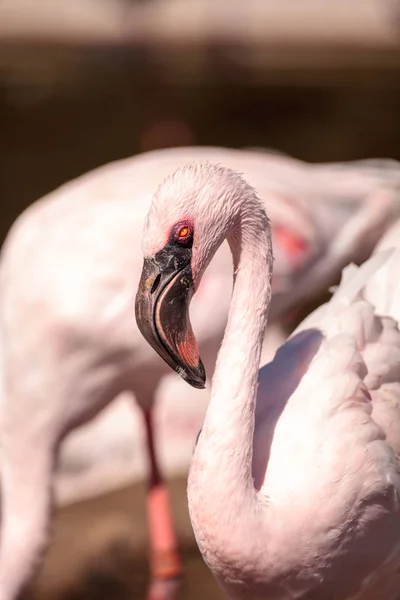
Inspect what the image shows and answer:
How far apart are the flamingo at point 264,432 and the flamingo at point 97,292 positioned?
1.13 m

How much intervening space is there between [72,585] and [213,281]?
130cm

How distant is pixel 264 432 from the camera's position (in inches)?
101

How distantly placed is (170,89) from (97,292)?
1037cm

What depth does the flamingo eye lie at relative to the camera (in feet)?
7.41

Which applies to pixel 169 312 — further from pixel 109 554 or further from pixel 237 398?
pixel 109 554

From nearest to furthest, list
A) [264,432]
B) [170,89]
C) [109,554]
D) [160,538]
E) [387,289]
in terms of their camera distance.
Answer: [264,432] → [387,289] → [160,538] → [109,554] → [170,89]

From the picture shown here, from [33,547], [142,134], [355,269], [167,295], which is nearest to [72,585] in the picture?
[33,547]

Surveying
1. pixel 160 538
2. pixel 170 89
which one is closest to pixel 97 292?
pixel 160 538

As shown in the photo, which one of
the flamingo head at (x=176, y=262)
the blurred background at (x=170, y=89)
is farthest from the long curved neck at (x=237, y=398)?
the blurred background at (x=170, y=89)

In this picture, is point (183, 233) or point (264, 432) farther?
point (264, 432)

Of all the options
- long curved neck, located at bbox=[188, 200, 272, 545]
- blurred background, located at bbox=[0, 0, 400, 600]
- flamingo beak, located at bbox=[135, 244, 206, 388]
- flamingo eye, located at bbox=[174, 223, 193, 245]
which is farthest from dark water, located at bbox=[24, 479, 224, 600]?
flamingo eye, located at bbox=[174, 223, 193, 245]

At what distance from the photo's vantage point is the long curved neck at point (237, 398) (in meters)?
2.36

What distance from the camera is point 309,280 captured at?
4.05 metres

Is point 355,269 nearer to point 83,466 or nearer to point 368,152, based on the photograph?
point 83,466
